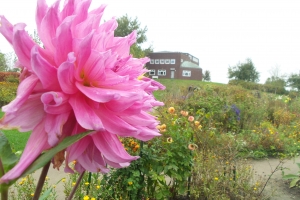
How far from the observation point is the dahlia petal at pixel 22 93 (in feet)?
1.13

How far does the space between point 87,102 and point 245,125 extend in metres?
9.44

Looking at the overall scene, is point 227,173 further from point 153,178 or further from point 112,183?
point 112,183

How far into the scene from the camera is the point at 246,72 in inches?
1578

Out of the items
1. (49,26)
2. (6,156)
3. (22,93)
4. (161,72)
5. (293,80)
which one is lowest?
(6,156)

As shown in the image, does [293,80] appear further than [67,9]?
Yes

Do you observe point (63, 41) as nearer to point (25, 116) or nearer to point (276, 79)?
point (25, 116)

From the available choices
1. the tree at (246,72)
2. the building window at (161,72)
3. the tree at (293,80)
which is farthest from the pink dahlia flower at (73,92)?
the building window at (161,72)

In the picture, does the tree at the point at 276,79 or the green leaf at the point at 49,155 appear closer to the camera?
the green leaf at the point at 49,155

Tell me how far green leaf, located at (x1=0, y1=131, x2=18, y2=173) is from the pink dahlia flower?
0.22ft

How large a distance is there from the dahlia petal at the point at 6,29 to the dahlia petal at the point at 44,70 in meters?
0.06

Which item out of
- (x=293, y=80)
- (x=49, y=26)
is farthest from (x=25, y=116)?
(x=293, y=80)

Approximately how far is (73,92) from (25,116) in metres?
0.07

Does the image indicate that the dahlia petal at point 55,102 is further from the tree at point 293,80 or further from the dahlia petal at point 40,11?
the tree at point 293,80

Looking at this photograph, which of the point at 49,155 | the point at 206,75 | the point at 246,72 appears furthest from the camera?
the point at 206,75
